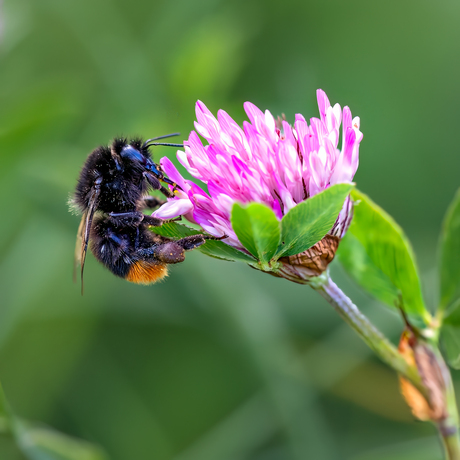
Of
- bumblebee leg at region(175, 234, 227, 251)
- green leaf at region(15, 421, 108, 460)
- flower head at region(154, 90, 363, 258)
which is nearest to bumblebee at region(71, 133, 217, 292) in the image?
bumblebee leg at region(175, 234, 227, 251)

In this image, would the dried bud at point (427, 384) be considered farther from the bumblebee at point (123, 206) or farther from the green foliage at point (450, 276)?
the bumblebee at point (123, 206)

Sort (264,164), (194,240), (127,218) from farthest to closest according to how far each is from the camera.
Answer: (127,218) < (194,240) < (264,164)

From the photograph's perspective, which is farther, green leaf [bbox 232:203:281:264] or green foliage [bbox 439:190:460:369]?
green foliage [bbox 439:190:460:369]

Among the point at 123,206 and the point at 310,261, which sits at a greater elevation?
the point at 123,206

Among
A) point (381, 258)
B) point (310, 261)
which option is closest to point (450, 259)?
point (381, 258)

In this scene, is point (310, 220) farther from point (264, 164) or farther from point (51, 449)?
point (51, 449)

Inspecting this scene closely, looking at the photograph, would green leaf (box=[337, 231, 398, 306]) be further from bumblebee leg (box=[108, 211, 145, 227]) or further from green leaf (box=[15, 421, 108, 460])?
green leaf (box=[15, 421, 108, 460])
